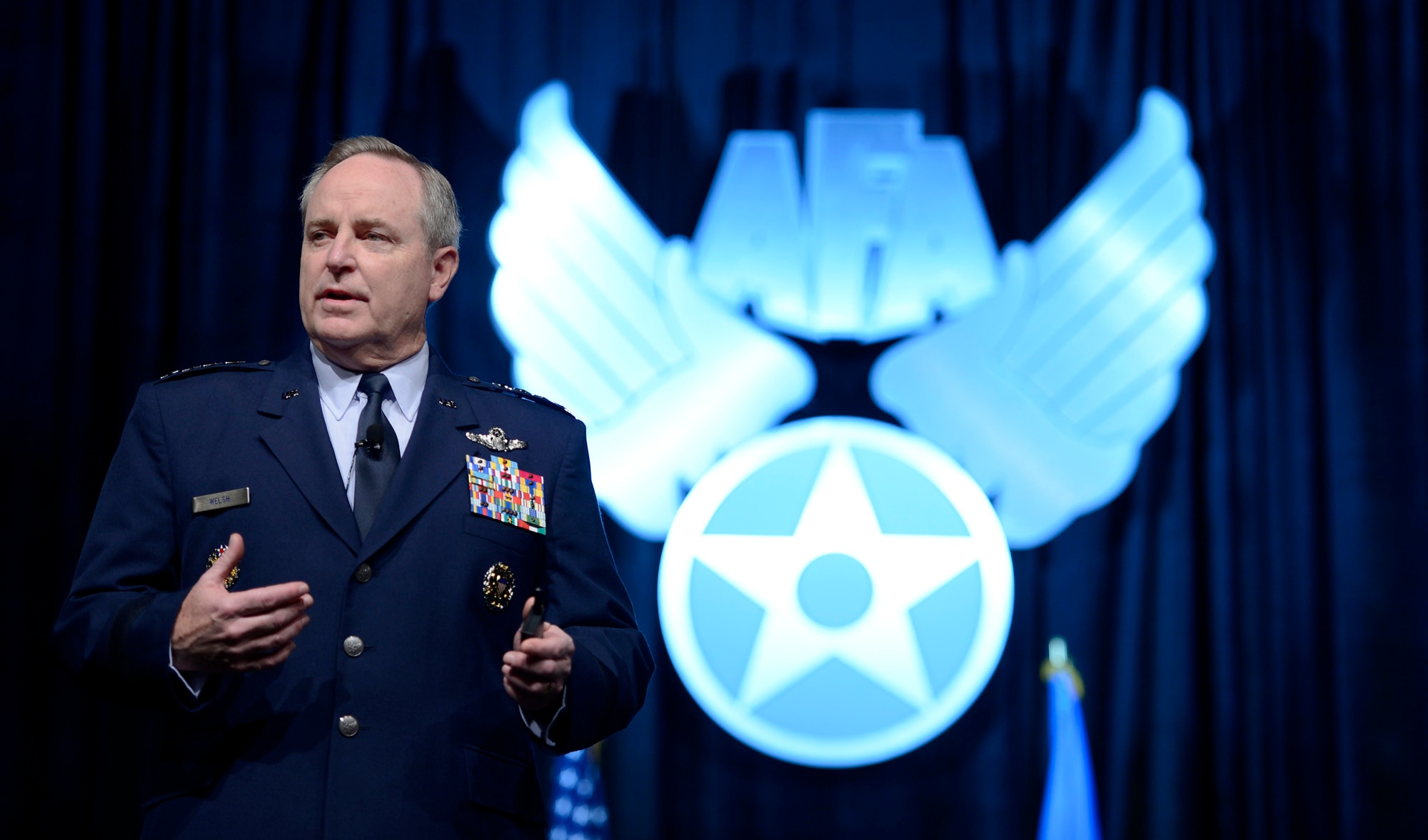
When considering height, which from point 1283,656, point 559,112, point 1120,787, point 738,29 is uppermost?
point 738,29

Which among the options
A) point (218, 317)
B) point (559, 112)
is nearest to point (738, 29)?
point (559, 112)

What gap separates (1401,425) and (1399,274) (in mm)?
417

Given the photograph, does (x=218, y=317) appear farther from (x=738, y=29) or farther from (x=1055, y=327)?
(x=1055, y=327)

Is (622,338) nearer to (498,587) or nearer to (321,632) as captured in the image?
(498,587)

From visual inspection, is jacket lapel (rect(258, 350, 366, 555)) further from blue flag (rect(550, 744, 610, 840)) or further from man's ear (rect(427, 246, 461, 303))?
blue flag (rect(550, 744, 610, 840))

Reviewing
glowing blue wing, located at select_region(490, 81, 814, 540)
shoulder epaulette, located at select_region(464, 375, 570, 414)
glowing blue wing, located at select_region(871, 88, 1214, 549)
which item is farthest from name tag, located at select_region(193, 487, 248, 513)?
glowing blue wing, located at select_region(871, 88, 1214, 549)

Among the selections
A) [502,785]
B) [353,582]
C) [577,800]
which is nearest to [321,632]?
[353,582]

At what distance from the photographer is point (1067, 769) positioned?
9.19 feet

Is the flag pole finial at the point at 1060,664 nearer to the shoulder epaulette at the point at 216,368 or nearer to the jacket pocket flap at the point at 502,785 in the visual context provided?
the jacket pocket flap at the point at 502,785

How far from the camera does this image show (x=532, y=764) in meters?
1.41

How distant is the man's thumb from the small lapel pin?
343 millimetres

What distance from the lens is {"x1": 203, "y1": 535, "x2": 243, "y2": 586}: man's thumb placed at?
1111 millimetres

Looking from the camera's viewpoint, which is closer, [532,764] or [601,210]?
[532,764]

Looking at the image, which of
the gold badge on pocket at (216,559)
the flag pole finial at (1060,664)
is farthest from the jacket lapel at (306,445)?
the flag pole finial at (1060,664)
